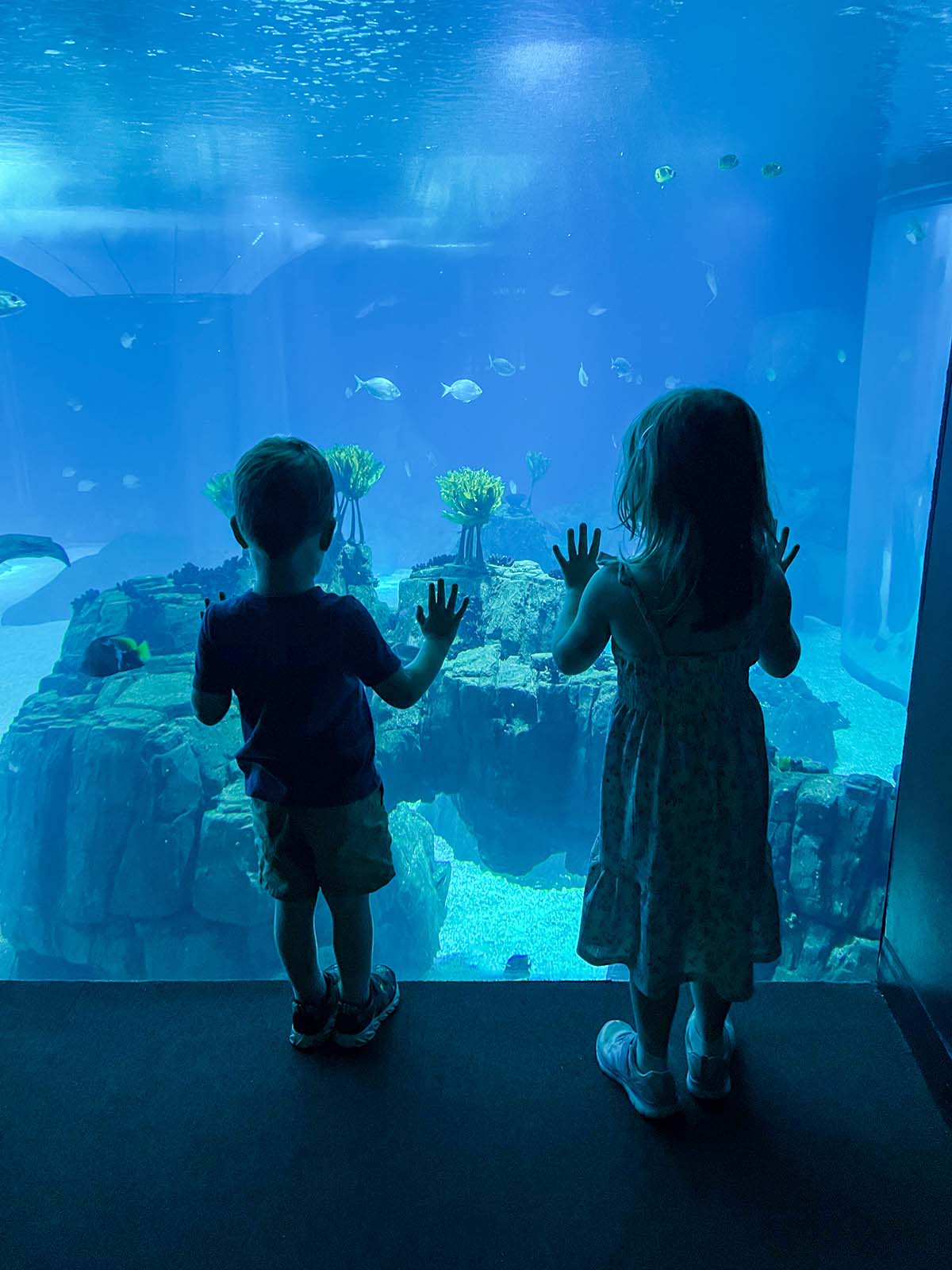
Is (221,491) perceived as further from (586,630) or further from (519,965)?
(586,630)

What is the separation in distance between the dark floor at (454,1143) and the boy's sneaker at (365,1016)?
0.09ft

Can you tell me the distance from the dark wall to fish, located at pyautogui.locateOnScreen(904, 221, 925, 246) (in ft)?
56.5

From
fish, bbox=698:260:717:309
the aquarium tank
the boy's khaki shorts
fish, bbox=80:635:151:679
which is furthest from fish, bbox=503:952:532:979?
fish, bbox=698:260:717:309

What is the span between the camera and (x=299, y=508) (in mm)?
1326

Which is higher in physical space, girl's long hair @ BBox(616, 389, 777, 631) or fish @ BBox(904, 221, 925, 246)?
fish @ BBox(904, 221, 925, 246)

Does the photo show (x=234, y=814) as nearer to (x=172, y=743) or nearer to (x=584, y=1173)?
(x=172, y=743)

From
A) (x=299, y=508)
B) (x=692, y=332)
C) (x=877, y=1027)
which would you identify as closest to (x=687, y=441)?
(x=299, y=508)

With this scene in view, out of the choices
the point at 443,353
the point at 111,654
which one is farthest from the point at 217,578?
the point at 443,353

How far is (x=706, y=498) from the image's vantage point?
122cm

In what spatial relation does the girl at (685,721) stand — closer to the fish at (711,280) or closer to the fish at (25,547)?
the fish at (25,547)

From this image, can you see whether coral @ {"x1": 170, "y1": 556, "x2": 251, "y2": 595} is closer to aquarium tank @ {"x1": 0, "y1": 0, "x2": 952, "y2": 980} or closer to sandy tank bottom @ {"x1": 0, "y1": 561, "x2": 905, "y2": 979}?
aquarium tank @ {"x1": 0, "y1": 0, "x2": 952, "y2": 980}

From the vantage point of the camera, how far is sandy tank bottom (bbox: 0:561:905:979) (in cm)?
1238

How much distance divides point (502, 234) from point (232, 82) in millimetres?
19036

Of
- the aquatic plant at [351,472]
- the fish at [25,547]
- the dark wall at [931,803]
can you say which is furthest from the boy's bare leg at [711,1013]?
the fish at [25,547]
